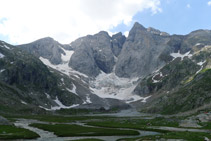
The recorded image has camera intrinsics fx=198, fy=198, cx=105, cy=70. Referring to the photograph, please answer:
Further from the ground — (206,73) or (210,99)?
(206,73)

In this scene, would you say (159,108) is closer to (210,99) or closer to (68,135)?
(210,99)

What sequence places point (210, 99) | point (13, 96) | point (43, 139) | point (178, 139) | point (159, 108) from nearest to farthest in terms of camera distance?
point (178, 139) → point (43, 139) → point (210, 99) → point (159, 108) → point (13, 96)

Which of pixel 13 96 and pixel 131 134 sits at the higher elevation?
pixel 13 96

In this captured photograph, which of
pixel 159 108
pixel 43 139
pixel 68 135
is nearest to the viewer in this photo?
pixel 43 139

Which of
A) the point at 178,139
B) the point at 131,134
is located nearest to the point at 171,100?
the point at 131,134

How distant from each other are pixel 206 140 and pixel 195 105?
10843cm

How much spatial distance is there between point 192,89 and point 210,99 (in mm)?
27954

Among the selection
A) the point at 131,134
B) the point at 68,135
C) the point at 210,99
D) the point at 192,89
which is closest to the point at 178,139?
the point at 131,134

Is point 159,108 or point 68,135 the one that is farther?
point 159,108

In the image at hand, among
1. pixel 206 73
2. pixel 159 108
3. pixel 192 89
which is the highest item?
pixel 206 73

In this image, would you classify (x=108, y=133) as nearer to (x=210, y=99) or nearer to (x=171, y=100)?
(x=210, y=99)

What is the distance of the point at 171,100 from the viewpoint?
171750 mm

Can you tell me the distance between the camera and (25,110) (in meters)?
171

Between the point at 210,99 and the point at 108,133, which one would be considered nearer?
the point at 108,133
